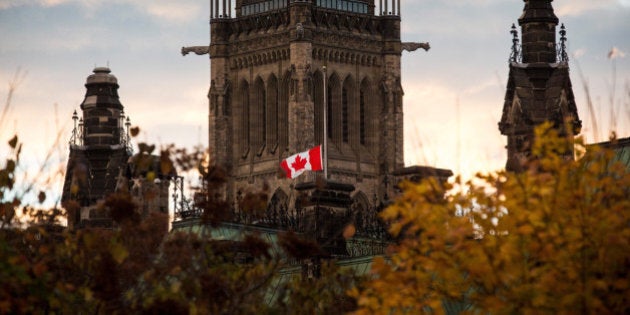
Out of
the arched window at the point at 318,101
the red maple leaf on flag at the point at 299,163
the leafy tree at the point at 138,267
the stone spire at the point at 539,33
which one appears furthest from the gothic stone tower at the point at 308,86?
the leafy tree at the point at 138,267

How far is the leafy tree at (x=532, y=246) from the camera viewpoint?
3356cm

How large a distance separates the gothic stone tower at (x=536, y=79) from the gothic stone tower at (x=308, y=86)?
89.9m

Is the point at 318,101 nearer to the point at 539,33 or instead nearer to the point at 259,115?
the point at 259,115

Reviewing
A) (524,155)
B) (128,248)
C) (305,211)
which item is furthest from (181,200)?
(128,248)

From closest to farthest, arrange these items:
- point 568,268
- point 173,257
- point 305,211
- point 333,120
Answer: point 568,268 → point 173,257 → point 305,211 → point 333,120

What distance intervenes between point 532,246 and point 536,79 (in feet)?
106

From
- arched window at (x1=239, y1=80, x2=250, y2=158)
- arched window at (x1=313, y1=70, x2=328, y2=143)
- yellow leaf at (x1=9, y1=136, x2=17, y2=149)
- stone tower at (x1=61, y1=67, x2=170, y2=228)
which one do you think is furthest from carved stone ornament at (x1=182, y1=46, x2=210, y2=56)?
yellow leaf at (x1=9, y1=136, x2=17, y2=149)

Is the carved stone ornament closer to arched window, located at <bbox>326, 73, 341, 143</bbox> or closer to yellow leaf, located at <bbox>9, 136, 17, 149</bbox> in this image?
arched window, located at <bbox>326, 73, 341, 143</bbox>

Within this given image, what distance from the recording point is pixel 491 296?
34531mm

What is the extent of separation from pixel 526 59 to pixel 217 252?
24.2 metres

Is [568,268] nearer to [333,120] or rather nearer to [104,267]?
[104,267]

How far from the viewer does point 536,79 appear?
66125 mm

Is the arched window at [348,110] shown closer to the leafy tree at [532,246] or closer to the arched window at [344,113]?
the arched window at [344,113]

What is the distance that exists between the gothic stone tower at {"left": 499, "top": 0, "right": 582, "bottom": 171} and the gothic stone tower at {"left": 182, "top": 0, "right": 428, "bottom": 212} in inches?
3539
